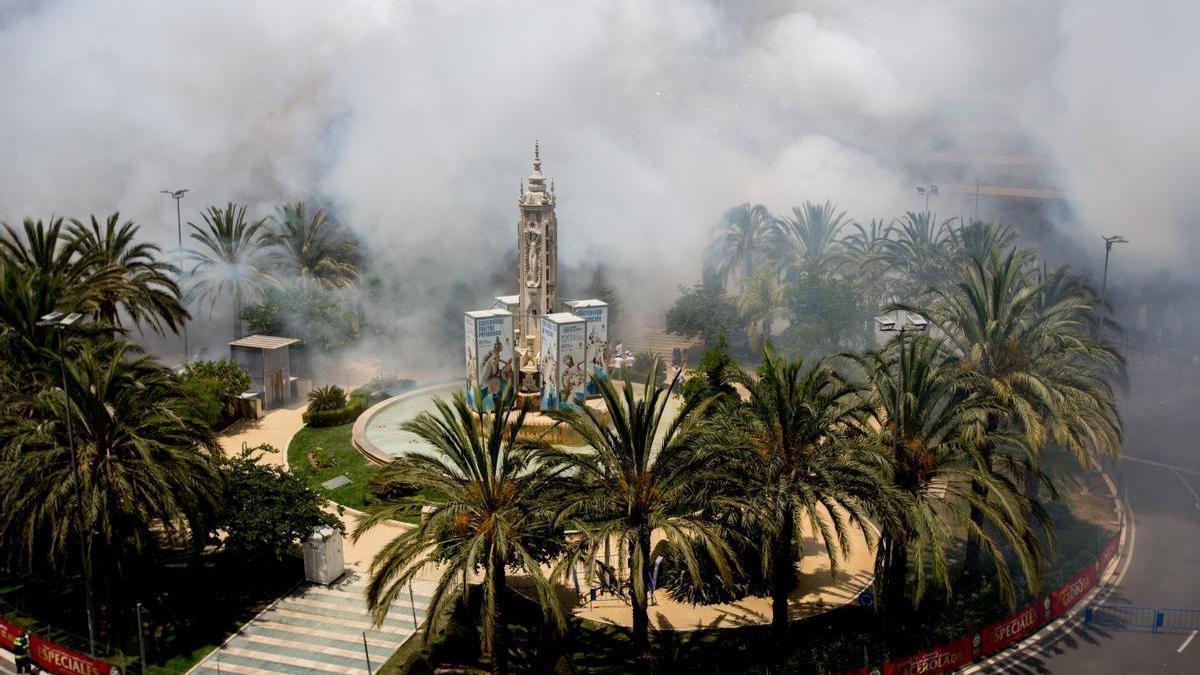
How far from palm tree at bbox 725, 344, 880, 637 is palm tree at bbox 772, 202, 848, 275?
108ft

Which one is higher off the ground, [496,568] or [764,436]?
[764,436]

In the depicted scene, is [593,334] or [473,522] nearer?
[473,522]

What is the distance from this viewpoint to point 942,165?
69.9 metres

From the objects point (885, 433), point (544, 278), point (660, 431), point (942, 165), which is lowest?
point (660, 431)

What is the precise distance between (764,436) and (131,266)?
21612 millimetres

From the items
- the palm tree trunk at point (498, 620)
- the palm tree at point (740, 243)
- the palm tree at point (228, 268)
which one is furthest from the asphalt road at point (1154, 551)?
the palm tree at point (228, 268)

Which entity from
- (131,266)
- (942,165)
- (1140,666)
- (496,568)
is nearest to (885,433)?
(1140,666)

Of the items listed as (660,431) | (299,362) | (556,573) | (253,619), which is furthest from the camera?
(299,362)

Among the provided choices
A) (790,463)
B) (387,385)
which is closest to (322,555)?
(790,463)

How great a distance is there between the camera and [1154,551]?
88.9 ft

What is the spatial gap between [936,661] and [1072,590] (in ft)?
17.6

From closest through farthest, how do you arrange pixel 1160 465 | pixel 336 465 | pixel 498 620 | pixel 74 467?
1. pixel 498 620
2. pixel 74 467
3. pixel 336 465
4. pixel 1160 465

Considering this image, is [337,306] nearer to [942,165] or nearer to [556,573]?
[556,573]

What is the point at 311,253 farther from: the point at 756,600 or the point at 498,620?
the point at 498,620
